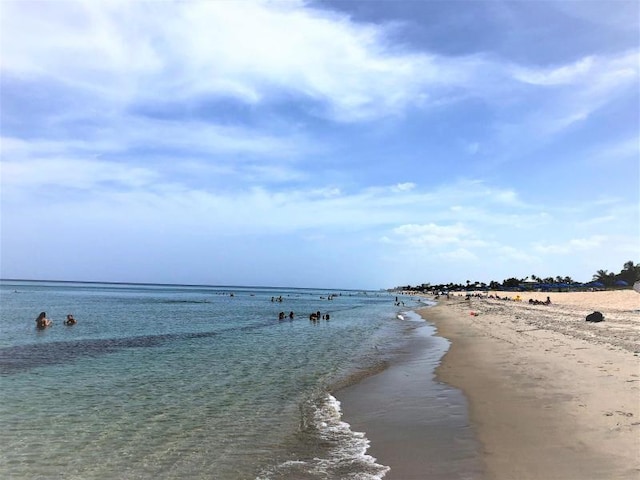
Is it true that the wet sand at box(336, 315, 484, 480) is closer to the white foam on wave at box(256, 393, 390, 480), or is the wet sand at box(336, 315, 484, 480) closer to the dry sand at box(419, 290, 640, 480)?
the white foam on wave at box(256, 393, 390, 480)

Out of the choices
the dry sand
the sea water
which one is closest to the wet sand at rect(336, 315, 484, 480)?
the dry sand

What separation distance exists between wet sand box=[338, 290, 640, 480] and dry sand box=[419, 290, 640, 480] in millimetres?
19

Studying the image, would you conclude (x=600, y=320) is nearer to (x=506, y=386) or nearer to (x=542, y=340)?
(x=542, y=340)

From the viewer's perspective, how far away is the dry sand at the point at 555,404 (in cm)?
696

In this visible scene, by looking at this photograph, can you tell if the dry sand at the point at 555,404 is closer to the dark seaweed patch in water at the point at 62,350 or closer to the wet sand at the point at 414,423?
the wet sand at the point at 414,423

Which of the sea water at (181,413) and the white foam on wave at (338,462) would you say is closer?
the white foam on wave at (338,462)

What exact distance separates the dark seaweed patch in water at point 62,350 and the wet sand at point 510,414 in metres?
14.4

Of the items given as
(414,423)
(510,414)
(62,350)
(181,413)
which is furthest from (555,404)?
(62,350)

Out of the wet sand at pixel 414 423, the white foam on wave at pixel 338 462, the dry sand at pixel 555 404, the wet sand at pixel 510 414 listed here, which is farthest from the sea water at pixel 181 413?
the dry sand at pixel 555 404

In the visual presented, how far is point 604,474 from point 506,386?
262 inches

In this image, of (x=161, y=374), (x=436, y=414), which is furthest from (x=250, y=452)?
(x=161, y=374)

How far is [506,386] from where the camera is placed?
12914mm

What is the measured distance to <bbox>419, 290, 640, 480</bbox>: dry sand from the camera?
6.96 metres

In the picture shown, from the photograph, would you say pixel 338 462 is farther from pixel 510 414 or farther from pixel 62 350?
pixel 62 350
